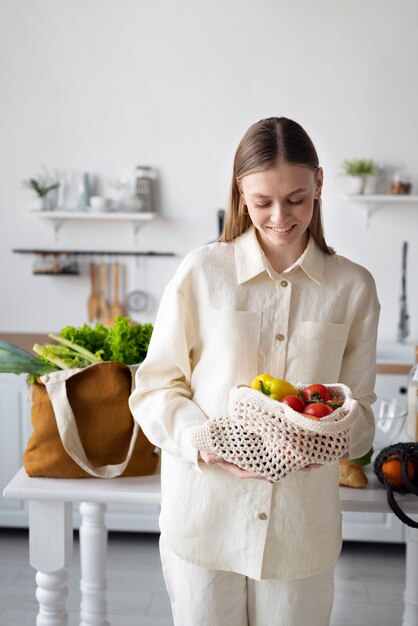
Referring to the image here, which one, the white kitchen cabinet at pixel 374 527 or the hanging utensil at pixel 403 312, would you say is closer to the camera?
the white kitchen cabinet at pixel 374 527

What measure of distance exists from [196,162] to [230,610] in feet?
8.14

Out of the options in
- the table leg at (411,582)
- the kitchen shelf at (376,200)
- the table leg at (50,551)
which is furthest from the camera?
the kitchen shelf at (376,200)

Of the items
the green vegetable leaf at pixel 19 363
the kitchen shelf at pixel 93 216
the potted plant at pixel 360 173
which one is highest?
the potted plant at pixel 360 173

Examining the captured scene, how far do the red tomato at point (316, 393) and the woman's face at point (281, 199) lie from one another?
24cm

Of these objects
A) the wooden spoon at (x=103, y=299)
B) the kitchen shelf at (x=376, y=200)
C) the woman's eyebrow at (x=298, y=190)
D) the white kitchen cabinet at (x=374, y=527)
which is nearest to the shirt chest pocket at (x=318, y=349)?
the woman's eyebrow at (x=298, y=190)

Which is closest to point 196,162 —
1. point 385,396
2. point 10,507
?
point 385,396

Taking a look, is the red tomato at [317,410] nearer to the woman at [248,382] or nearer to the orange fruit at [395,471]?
the woman at [248,382]

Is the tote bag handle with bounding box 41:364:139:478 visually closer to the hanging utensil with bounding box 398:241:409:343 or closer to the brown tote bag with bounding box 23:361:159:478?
the brown tote bag with bounding box 23:361:159:478

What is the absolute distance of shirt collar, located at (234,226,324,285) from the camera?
1296 millimetres

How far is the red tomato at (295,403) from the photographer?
3.69 feet

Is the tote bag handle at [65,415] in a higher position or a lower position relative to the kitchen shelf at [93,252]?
lower

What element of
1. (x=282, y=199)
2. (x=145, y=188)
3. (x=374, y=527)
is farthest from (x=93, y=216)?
(x=282, y=199)

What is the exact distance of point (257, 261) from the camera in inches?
51.0

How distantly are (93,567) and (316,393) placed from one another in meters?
1.04
